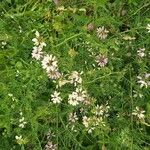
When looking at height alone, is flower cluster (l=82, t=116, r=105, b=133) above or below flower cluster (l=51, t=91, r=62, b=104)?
below

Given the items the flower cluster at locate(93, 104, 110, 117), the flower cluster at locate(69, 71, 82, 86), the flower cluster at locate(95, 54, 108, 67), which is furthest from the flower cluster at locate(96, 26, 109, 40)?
the flower cluster at locate(93, 104, 110, 117)

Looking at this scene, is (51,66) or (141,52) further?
(141,52)

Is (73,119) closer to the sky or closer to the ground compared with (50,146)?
closer to the sky

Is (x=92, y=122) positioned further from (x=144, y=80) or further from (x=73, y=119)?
(x=144, y=80)

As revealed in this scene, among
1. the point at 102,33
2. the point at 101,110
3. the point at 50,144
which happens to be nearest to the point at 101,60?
the point at 102,33

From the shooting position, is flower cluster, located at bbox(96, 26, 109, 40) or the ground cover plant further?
flower cluster, located at bbox(96, 26, 109, 40)

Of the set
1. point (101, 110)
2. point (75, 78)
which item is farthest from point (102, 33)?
point (101, 110)

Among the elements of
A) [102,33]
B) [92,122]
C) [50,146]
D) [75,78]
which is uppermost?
[102,33]

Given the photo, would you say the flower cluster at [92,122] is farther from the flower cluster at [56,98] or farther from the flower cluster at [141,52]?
the flower cluster at [141,52]

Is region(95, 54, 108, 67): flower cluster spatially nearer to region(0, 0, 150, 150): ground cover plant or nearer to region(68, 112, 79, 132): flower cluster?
region(0, 0, 150, 150): ground cover plant
